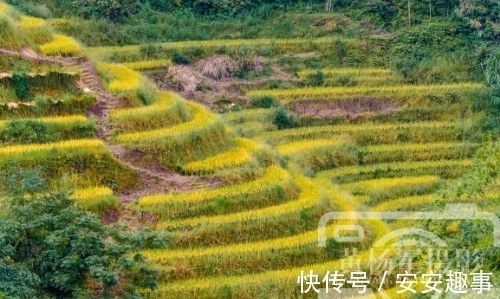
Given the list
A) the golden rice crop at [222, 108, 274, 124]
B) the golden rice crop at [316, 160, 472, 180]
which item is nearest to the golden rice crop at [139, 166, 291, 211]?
the golden rice crop at [316, 160, 472, 180]

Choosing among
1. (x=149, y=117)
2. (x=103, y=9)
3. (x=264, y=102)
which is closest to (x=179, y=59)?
(x=264, y=102)

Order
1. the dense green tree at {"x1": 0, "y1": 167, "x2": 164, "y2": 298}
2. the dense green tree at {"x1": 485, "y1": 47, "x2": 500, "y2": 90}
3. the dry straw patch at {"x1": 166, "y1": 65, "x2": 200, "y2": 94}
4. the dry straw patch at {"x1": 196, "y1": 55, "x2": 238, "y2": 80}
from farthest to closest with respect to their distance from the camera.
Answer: the dry straw patch at {"x1": 196, "y1": 55, "x2": 238, "y2": 80} → the dense green tree at {"x1": 485, "y1": 47, "x2": 500, "y2": 90} → the dry straw patch at {"x1": 166, "y1": 65, "x2": 200, "y2": 94} → the dense green tree at {"x1": 0, "y1": 167, "x2": 164, "y2": 298}

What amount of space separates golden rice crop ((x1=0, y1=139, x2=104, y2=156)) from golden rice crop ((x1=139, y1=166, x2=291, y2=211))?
42.9 inches

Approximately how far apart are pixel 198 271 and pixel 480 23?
1867 cm

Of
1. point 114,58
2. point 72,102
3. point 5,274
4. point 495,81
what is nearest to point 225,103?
point 114,58

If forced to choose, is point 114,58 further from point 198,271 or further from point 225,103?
point 198,271

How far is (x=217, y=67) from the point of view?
24.3m

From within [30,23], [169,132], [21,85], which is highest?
[30,23]

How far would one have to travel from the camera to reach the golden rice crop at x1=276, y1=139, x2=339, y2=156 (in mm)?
19059

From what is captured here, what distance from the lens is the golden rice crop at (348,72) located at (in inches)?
964

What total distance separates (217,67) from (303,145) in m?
5.32

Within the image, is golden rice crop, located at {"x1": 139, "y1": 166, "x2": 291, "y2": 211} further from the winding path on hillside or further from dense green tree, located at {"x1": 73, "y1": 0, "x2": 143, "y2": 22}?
dense green tree, located at {"x1": 73, "y1": 0, "x2": 143, "y2": 22}

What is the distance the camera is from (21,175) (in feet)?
32.7

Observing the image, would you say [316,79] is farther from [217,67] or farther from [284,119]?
[284,119]
